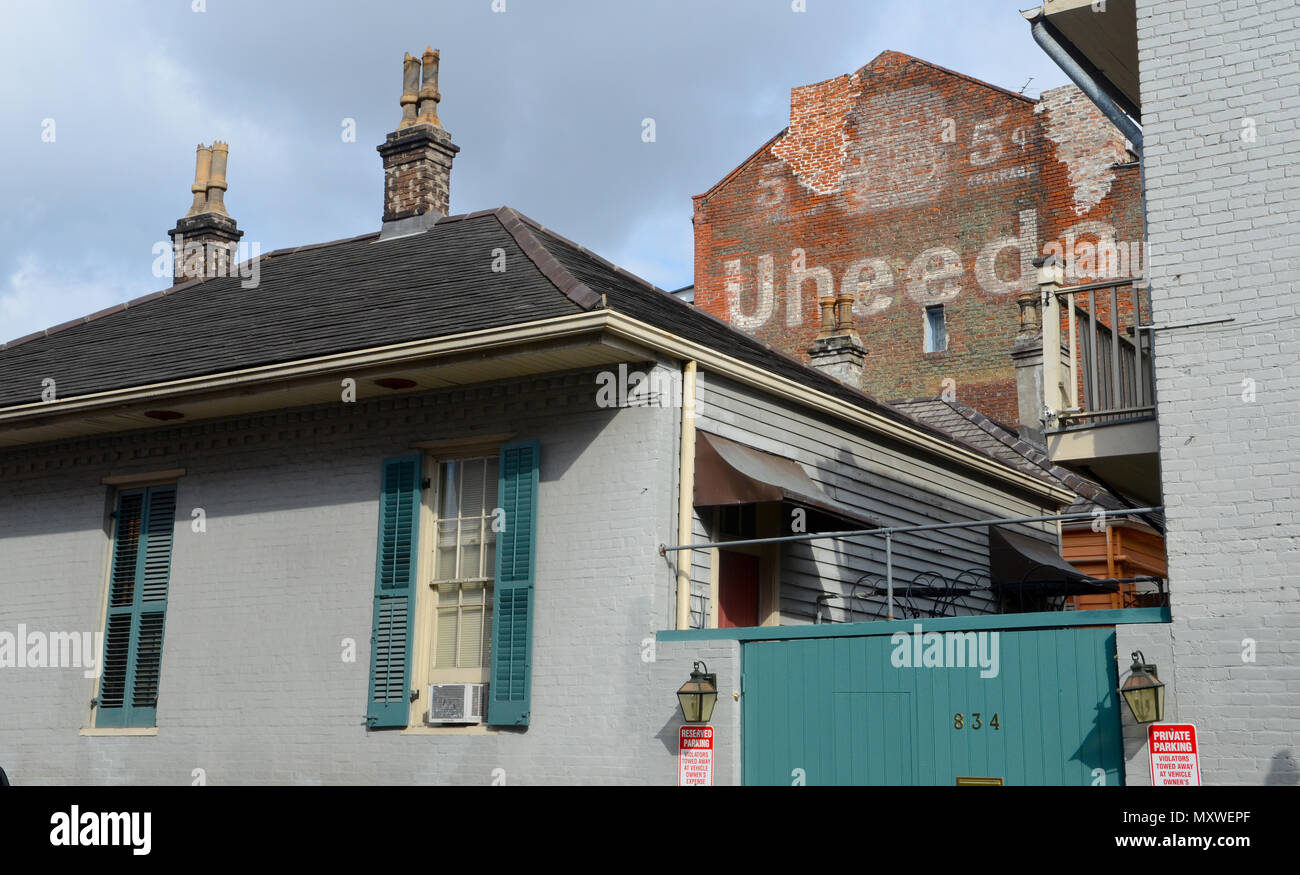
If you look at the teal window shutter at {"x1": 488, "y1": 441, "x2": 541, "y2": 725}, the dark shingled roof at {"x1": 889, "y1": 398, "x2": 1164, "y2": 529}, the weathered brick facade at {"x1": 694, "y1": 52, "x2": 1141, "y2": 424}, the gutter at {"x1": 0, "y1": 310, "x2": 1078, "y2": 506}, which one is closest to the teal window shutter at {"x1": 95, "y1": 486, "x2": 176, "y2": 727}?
the gutter at {"x1": 0, "y1": 310, "x2": 1078, "y2": 506}

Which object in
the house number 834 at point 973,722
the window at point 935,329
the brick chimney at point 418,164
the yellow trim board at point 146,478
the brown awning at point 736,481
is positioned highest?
the window at point 935,329

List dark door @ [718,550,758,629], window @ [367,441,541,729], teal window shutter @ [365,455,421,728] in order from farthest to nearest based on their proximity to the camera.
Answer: dark door @ [718,550,758,629]
teal window shutter @ [365,455,421,728]
window @ [367,441,541,729]

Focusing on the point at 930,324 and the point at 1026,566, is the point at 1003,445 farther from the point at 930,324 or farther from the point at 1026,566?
the point at 930,324

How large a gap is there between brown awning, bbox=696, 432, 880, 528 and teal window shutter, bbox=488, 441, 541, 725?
124 cm

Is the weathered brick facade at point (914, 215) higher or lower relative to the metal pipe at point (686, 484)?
higher

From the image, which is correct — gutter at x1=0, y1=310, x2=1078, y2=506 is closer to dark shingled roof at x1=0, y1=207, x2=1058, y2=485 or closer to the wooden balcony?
dark shingled roof at x1=0, y1=207, x2=1058, y2=485

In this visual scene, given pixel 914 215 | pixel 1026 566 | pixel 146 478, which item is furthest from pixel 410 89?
pixel 914 215

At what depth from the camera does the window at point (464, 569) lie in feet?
36.1

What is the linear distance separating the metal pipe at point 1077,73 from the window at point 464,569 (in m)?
5.18

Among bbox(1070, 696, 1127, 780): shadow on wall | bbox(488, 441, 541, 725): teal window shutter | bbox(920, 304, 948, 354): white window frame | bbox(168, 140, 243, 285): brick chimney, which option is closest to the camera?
bbox(1070, 696, 1127, 780): shadow on wall

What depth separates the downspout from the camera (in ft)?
34.3

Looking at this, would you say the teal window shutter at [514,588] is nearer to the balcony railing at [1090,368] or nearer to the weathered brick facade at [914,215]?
the balcony railing at [1090,368]

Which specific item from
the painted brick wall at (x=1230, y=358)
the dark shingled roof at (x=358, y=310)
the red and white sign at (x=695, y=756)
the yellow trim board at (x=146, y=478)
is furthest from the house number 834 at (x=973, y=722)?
the yellow trim board at (x=146, y=478)
